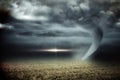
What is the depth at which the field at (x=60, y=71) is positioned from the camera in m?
2.67

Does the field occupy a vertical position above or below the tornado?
below

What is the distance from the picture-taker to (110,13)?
2.76 m

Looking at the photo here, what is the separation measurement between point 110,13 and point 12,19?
1.02m

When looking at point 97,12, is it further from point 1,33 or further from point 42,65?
point 1,33

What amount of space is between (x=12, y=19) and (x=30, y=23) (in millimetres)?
188

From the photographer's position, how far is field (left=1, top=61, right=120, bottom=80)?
267 cm

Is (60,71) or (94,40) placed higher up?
(94,40)

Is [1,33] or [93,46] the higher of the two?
[1,33]

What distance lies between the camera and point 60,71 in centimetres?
269

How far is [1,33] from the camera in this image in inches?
107

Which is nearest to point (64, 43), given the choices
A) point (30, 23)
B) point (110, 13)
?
point (30, 23)

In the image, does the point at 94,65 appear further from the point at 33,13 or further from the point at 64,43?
the point at 33,13

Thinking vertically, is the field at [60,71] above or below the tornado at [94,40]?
below

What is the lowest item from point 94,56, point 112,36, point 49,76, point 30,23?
point 49,76
